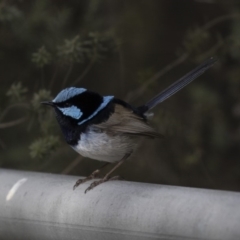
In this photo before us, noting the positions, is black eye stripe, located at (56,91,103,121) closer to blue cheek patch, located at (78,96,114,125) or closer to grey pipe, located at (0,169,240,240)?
blue cheek patch, located at (78,96,114,125)

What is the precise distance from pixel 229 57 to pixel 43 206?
156 inches

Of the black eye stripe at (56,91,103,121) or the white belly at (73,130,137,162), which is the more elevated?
the black eye stripe at (56,91,103,121)

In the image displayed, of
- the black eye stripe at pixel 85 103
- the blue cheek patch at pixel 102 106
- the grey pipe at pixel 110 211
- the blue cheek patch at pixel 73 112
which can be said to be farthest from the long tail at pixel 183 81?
the grey pipe at pixel 110 211

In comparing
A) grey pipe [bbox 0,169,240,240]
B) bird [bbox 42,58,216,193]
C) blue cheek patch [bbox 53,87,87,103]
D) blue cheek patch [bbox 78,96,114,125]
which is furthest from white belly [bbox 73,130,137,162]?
grey pipe [bbox 0,169,240,240]

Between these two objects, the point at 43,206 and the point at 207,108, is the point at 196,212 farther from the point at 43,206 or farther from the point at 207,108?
the point at 207,108

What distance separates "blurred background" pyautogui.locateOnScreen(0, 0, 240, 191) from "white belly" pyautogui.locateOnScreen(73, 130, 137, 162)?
767 mm

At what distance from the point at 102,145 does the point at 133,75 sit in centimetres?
297

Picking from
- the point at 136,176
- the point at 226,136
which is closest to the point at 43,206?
the point at 136,176

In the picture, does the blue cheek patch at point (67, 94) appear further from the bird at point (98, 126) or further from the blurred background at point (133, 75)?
the blurred background at point (133, 75)

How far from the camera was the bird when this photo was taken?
12.7 ft

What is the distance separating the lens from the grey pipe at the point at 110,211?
2.32 meters

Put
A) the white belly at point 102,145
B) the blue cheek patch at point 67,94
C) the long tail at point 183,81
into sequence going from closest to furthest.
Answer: the white belly at point 102,145, the blue cheek patch at point 67,94, the long tail at point 183,81

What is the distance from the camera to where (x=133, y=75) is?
678 centimetres

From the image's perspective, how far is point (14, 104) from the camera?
486 cm
